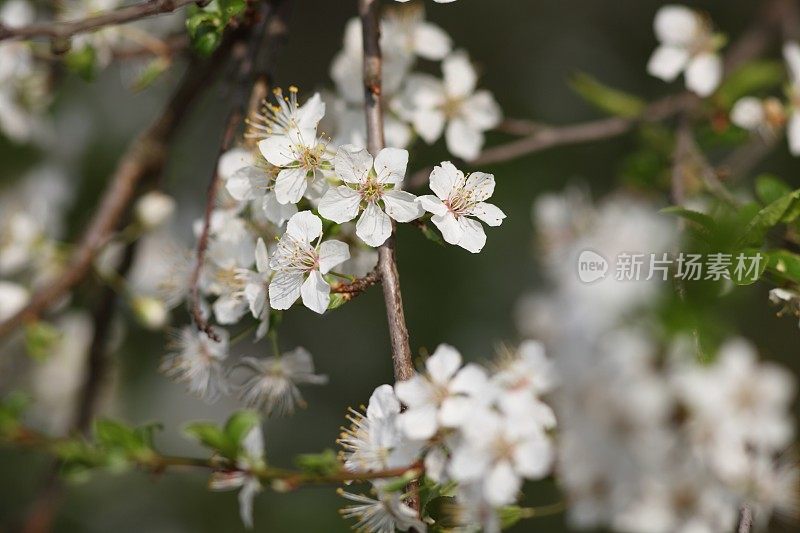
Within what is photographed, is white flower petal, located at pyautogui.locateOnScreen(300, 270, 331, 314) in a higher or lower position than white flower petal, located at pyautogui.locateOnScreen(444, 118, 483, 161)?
lower

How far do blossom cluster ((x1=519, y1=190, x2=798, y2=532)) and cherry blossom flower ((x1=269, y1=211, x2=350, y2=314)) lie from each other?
671 mm

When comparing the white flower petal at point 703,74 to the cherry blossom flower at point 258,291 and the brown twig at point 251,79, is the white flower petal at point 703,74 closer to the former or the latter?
the brown twig at point 251,79

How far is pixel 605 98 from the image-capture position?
1759 mm

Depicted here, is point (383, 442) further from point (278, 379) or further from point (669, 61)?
point (669, 61)

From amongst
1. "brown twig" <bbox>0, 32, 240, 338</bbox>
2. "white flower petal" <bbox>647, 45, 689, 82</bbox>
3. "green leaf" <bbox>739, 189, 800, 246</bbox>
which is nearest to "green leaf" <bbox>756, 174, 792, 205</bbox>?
"green leaf" <bbox>739, 189, 800, 246</bbox>

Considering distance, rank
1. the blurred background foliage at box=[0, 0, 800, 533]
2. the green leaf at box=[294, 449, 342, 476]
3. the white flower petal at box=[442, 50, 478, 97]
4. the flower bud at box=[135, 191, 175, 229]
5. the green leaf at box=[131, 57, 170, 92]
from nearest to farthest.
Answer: the green leaf at box=[294, 449, 342, 476], the green leaf at box=[131, 57, 170, 92], the white flower petal at box=[442, 50, 478, 97], the flower bud at box=[135, 191, 175, 229], the blurred background foliage at box=[0, 0, 800, 533]

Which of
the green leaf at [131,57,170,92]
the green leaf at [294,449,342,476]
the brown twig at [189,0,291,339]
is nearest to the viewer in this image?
the green leaf at [294,449,342,476]

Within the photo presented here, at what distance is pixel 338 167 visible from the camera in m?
1.07

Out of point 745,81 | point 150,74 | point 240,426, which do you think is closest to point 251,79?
point 150,74

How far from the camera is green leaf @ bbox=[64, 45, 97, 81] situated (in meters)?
1.48

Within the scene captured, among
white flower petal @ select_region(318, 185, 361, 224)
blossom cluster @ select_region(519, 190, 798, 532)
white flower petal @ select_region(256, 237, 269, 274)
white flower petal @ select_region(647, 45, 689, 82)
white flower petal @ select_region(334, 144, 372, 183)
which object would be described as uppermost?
white flower petal @ select_region(647, 45, 689, 82)

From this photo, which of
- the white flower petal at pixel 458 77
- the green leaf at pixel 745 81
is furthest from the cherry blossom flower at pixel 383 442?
the green leaf at pixel 745 81

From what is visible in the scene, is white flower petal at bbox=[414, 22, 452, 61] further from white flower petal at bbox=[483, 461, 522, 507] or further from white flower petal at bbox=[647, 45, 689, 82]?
white flower petal at bbox=[483, 461, 522, 507]

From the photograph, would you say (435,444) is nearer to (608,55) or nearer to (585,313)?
(585,313)
